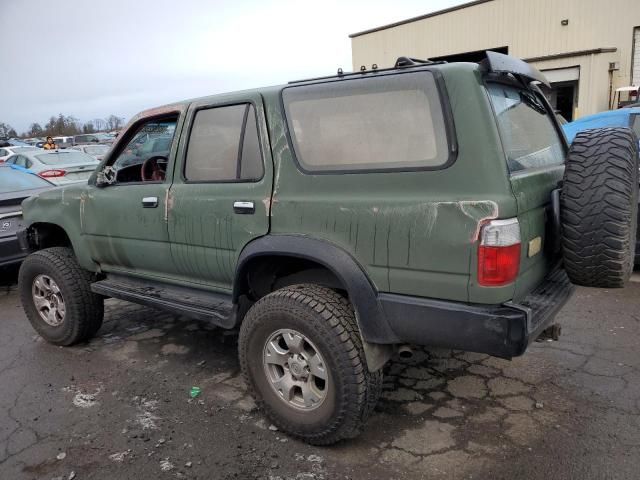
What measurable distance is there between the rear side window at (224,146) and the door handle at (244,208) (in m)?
0.16

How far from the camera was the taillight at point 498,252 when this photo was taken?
2.17m

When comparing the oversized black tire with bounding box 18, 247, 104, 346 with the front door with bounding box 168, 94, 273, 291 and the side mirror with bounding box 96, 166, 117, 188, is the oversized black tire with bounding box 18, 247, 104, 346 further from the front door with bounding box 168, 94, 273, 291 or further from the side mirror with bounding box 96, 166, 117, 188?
the front door with bounding box 168, 94, 273, 291

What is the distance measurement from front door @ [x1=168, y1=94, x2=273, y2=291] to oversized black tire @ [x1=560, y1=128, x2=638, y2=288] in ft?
5.03

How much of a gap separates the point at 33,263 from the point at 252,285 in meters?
2.23

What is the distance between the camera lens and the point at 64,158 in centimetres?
1159

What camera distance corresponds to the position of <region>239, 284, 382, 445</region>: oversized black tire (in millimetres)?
2539

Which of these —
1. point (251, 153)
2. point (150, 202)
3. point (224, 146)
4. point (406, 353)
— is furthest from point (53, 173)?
point (406, 353)

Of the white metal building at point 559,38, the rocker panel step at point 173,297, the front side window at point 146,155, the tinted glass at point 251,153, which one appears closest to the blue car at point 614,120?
the tinted glass at point 251,153

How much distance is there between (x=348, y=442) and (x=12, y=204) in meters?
5.45

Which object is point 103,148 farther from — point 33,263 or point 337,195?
point 337,195

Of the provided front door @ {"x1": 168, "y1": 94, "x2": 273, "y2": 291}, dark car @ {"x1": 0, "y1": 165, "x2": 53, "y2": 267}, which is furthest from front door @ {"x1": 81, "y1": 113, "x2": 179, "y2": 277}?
dark car @ {"x1": 0, "y1": 165, "x2": 53, "y2": 267}

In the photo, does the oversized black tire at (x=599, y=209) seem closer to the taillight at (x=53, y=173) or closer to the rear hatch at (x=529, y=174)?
the rear hatch at (x=529, y=174)

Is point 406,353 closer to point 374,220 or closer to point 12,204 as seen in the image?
point 374,220

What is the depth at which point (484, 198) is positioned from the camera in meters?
2.19
